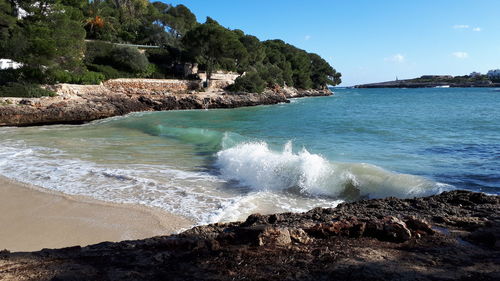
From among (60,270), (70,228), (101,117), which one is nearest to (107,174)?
(70,228)

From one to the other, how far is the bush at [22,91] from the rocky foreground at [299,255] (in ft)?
87.9

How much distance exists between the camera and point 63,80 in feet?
109

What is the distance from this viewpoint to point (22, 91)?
26.5 m

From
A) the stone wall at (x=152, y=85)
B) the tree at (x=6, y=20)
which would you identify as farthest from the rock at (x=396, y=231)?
the stone wall at (x=152, y=85)

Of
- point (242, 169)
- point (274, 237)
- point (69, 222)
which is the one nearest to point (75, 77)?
point (242, 169)

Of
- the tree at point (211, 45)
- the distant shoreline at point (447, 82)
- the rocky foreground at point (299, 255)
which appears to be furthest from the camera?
the distant shoreline at point (447, 82)

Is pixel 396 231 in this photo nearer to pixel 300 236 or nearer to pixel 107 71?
pixel 300 236

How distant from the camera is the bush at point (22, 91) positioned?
26048 millimetres

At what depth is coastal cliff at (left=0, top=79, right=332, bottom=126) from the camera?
81.1 feet

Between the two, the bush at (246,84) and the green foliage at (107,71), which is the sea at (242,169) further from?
the bush at (246,84)

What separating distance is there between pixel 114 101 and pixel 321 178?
28521mm

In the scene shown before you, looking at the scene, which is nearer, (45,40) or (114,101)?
(45,40)

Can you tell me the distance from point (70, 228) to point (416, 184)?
24.4 ft

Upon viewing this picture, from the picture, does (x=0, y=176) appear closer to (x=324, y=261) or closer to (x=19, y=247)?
(x=19, y=247)
